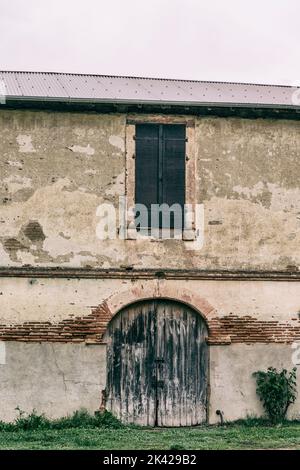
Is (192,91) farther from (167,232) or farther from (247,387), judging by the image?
(247,387)

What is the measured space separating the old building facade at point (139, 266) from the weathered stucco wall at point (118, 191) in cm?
3

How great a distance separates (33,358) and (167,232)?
336 cm

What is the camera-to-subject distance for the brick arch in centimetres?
1662

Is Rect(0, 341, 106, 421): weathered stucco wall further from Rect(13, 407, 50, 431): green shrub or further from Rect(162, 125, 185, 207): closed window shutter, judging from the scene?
Rect(162, 125, 185, 207): closed window shutter

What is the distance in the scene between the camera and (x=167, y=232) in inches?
669

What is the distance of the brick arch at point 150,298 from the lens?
16.6 meters

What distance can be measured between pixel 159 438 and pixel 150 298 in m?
3.03

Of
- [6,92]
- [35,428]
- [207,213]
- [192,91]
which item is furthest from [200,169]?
[35,428]

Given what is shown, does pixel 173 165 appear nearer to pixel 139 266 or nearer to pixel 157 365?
pixel 139 266

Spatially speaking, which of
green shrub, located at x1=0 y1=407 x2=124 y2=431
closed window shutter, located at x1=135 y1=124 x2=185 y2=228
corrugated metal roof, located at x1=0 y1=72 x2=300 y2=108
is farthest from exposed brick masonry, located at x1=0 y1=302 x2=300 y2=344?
corrugated metal roof, located at x1=0 y1=72 x2=300 y2=108

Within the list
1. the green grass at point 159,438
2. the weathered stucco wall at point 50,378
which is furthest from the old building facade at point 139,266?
the green grass at point 159,438

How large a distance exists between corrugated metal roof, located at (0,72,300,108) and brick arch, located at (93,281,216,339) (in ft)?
11.2

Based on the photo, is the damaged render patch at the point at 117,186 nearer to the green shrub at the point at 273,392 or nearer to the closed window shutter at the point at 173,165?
the closed window shutter at the point at 173,165

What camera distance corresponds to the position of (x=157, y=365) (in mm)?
16844
